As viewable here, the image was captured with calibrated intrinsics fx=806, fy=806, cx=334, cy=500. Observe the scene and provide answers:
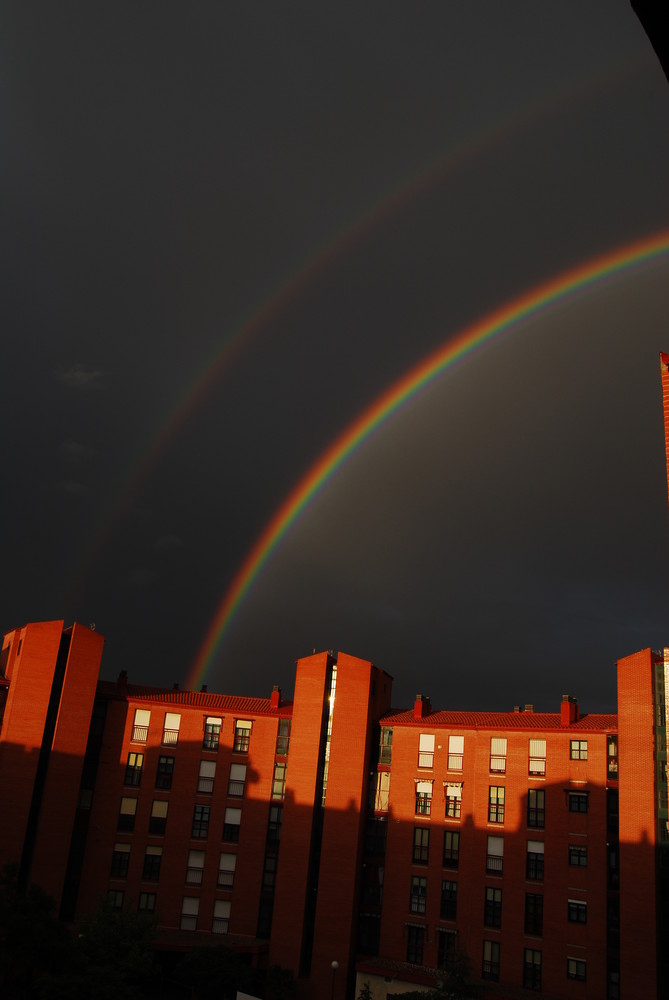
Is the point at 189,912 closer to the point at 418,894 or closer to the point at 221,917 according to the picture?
the point at 221,917

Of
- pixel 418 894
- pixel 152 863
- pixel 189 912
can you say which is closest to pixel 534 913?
pixel 418 894

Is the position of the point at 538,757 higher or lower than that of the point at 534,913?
higher

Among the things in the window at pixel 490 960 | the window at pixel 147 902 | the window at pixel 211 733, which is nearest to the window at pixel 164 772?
the window at pixel 211 733

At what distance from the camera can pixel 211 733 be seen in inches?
2184

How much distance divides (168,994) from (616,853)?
2813cm

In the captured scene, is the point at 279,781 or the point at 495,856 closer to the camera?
the point at 495,856

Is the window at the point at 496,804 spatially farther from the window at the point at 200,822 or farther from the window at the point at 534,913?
the window at the point at 200,822

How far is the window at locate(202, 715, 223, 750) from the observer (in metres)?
55.2

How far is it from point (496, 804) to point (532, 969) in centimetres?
882

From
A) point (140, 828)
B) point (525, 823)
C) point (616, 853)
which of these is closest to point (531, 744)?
point (525, 823)

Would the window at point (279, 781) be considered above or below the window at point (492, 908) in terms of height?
above

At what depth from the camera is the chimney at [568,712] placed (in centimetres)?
4944

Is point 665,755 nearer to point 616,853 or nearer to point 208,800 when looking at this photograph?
point 616,853

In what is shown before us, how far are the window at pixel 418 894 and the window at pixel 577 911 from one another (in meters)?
8.90
